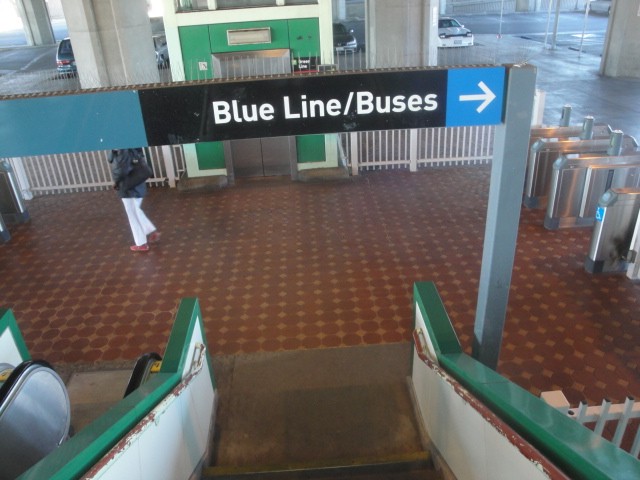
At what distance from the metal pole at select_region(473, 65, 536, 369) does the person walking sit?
477 centimetres

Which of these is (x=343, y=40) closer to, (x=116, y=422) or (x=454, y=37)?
(x=454, y=37)

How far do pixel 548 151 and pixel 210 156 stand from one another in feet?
17.6

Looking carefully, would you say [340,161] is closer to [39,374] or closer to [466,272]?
[466,272]

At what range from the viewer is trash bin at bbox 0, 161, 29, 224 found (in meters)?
7.69

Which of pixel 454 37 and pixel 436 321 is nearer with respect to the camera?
pixel 436 321

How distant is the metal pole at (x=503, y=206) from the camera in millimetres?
2824

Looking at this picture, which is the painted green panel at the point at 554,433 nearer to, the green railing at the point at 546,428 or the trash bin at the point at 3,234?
the green railing at the point at 546,428

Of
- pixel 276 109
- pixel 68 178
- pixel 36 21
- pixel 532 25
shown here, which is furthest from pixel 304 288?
pixel 36 21

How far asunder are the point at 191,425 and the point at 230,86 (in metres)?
2.01

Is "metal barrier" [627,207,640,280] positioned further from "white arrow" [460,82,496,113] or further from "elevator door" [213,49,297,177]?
"elevator door" [213,49,297,177]

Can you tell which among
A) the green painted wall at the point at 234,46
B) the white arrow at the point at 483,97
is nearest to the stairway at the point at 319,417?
the white arrow at the point at 483,97

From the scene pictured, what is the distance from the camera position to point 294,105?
289cm

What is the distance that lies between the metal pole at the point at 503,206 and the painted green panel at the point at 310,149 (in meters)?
6.17

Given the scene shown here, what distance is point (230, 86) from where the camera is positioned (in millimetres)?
2836
